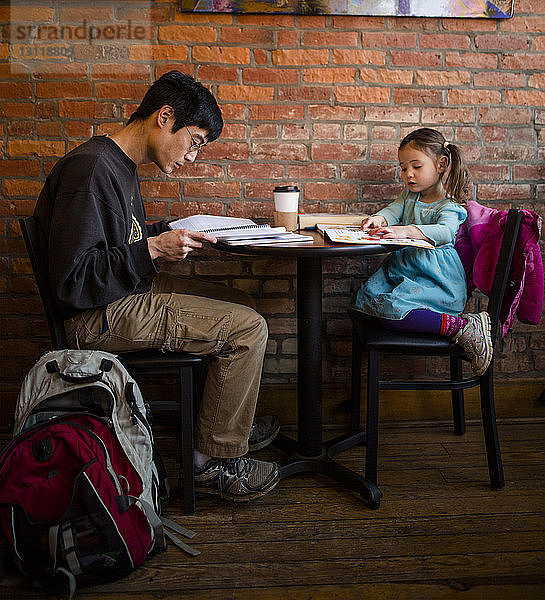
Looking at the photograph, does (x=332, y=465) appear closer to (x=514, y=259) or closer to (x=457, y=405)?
(x=457, y=405)

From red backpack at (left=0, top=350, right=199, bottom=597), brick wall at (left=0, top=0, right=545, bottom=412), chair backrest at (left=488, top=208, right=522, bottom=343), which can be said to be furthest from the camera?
brick wall at (left=0, top=0, right=545, bottom=412)

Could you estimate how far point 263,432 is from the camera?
7.67 feet

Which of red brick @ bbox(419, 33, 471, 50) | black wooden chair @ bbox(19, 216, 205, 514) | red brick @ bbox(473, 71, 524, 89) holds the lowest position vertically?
black wooden chair @ bbox(19, 216, 205, 514)

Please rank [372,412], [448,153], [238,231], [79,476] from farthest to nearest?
[448,153] < [372,412] < [238,231] < [79,476]

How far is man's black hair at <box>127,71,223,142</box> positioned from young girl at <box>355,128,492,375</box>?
0.63 metres

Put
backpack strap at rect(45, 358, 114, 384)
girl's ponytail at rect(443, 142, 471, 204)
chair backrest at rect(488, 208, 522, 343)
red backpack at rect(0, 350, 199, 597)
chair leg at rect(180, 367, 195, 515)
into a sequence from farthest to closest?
1. girl's ponytail at rect(443, 142, 471, 204)
2. chair backrest at rect(488, 208, 522, 343)
3. chair leg at rect(180, 367, 195, 515)
4. backpack strap at rect(45, 358, 114, 384)
5. red backpack at rect(0, 350, 199, 597)

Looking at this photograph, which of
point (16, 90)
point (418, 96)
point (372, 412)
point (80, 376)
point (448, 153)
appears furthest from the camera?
point (418, 96)

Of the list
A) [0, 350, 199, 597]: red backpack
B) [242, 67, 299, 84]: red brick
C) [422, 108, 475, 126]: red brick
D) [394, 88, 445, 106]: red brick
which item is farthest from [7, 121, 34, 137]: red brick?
[422, 108, 475, 126]: red brick

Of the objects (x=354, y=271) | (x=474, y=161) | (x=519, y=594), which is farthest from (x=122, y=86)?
(x=519, y=594)

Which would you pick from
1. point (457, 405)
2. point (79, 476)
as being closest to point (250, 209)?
point (457, 405)

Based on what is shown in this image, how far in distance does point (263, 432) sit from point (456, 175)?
116cm

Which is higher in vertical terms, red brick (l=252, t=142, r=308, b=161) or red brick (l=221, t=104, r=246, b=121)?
red brick (l=221, t=104, r=246, b=121)

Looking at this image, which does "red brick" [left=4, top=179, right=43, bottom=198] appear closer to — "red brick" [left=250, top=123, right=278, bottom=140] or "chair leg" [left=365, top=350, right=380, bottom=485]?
"red brick" [left=250, top=123, right=278, bottom=140]

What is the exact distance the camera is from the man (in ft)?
5.53
